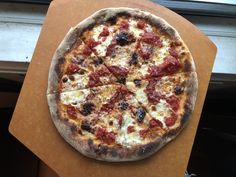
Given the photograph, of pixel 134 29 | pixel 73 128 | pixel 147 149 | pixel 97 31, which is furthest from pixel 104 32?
pixel 147 149

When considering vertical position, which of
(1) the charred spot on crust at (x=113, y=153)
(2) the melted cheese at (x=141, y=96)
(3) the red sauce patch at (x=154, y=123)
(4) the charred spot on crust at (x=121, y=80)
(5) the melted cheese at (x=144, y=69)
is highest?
(5) the melted cheese at (x=144, y=69)

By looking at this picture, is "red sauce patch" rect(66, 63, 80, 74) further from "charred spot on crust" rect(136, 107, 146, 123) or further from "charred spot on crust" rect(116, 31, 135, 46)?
"charred spot on crust" rect(136, 107, 146, 123)

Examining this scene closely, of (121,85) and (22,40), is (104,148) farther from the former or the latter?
(22,40)

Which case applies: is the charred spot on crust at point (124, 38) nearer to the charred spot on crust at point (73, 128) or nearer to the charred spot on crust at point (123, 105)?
the charred spot on crust at point (123, 105)

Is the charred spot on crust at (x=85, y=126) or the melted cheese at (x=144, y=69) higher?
the melted cheese at (x=144, y=69)

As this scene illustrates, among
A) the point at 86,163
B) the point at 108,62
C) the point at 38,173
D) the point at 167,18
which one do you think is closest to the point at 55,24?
the point at 108,62

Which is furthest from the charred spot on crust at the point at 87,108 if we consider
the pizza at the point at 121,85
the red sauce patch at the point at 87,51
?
the red sauce patch at the point at 87,51

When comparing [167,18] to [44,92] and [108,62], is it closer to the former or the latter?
[108,62]
